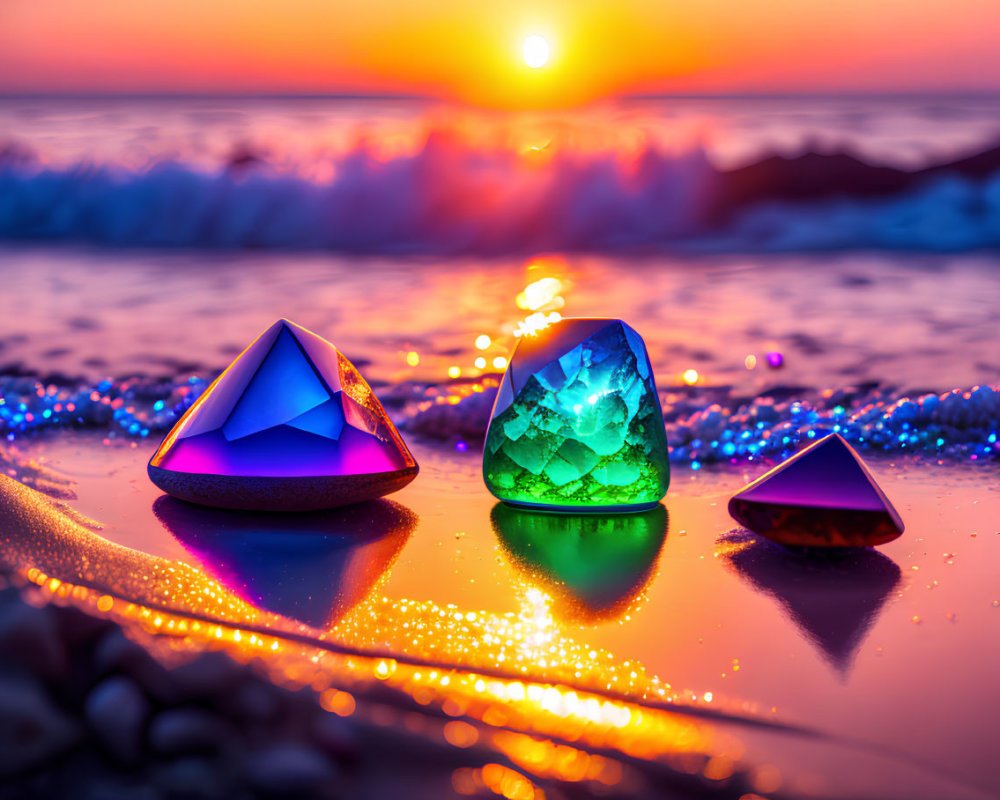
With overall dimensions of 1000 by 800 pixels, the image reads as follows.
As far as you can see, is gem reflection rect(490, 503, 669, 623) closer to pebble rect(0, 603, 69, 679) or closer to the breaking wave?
pebble rect(0, 603, 69, 679)

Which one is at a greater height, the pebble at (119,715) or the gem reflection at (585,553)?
the pebble at (119,715)

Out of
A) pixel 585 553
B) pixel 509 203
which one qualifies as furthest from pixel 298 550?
pixel 509 203

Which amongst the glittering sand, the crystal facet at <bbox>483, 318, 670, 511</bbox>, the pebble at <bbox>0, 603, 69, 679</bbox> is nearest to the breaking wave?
the crystal facet at <bbox>483, 318, 670, 511</bbox>

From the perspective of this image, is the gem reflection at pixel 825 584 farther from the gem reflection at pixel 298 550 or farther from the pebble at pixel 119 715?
the pebble at pixel 119 715

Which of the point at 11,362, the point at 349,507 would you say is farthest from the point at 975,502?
the point at 11,362

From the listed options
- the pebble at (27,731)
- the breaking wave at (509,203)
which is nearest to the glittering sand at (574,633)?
the pebble at (27,731)

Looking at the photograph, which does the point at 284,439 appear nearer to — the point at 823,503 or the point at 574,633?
the point at 574,633
